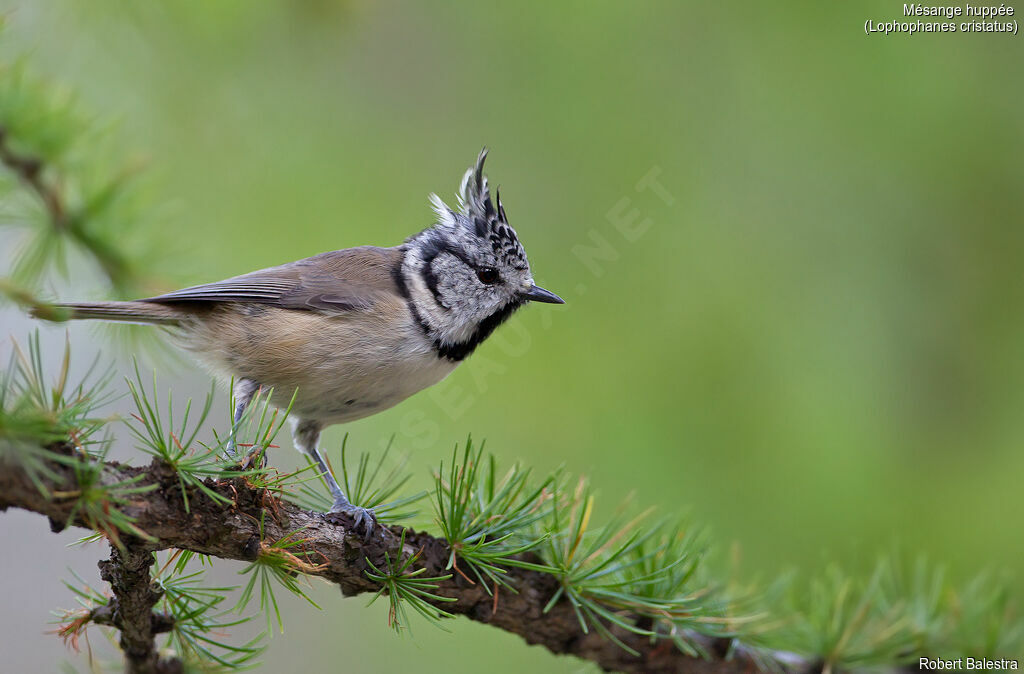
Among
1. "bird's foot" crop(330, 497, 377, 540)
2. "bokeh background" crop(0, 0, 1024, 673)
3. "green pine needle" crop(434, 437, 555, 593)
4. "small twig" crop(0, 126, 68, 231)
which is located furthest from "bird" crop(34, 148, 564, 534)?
"green pine needle" crop(434, 437, 555, 593)

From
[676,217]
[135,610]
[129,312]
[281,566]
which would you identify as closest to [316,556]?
[281,566]

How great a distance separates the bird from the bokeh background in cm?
16

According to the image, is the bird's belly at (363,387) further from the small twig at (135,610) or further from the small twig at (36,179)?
the small twig at (135,610)

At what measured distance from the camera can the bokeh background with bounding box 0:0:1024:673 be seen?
2.90 m

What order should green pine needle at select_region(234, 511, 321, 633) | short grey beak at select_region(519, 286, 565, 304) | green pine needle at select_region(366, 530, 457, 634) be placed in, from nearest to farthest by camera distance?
green pine needle at select_region(234, 511, 321, 633)
green pine needle at select_region(366, 530, 457, 634)
short grey beak at select_region(519, 286, 565, 304)

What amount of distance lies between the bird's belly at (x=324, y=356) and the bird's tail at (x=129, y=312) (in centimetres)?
12

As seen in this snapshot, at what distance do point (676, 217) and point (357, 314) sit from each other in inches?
49.6

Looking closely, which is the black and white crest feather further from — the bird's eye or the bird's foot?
the bird's foot

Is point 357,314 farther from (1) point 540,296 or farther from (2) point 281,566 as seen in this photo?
(2) point 281,566

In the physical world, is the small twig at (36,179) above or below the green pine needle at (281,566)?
above

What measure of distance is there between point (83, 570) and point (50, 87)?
149 inches

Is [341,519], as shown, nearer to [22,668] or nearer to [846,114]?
[846,114]

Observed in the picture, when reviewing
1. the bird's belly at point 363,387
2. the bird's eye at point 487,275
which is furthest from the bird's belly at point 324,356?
the bird's eye at point 487,275

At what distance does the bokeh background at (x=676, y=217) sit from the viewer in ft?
9.52
